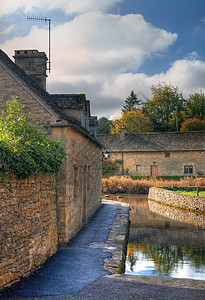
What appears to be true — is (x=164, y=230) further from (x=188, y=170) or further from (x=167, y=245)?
(x=188, y=170)

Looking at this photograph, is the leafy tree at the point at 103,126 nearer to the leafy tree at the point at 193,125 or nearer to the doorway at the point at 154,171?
the leafy tree at the point at 193,125

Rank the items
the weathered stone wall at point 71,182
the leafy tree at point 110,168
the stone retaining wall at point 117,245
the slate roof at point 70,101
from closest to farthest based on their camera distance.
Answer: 1. the stone retaining wall at point 117,245
2. the weathered stone wall at point 71,182
3. the slate roof at point 70,101
4. the leafy tree at point 110,168

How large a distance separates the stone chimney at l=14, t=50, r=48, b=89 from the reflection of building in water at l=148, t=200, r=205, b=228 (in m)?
10.5

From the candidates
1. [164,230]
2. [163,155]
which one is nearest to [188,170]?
[163,155]

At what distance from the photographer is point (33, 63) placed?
16.0 m

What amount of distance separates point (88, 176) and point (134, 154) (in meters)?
25.2

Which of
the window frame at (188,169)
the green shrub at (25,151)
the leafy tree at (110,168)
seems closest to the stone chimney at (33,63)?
the green shrub at (25,151)

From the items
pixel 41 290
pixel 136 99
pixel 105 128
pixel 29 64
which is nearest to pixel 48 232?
pixel 41 290

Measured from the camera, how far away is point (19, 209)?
7.34 meters

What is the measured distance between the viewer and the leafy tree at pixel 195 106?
60344mm

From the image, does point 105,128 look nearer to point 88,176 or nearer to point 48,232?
point 88,176

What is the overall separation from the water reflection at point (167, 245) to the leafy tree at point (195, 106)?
42678mm

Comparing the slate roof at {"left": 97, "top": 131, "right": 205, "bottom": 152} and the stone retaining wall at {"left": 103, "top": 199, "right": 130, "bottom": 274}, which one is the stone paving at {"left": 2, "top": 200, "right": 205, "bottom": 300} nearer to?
the stone retaining wall at {"left": 103, "top": 199, "right": 130, "bottom": 274}

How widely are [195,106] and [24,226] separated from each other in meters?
58.5
